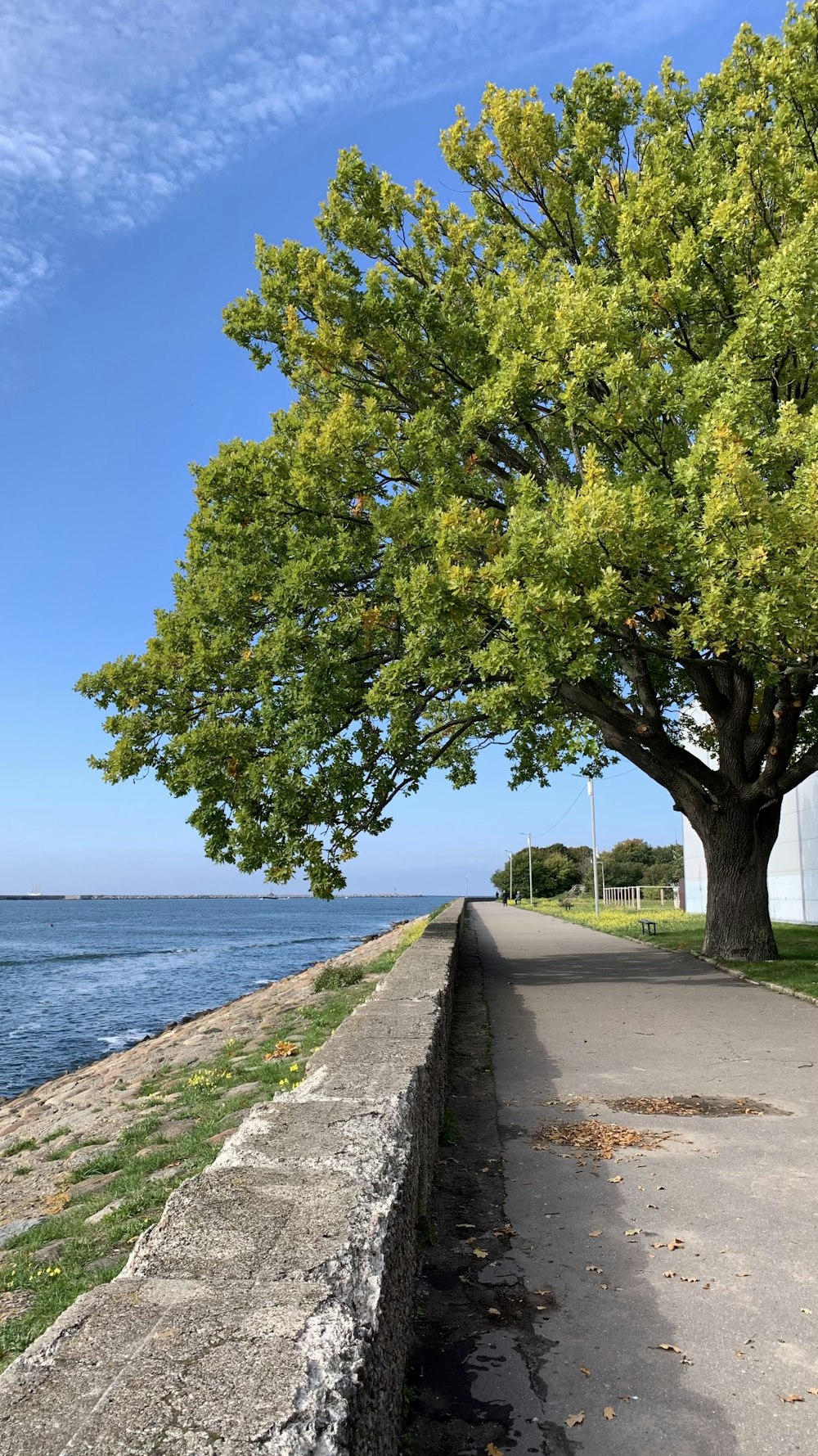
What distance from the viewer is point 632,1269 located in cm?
430

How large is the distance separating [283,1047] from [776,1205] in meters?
7.13

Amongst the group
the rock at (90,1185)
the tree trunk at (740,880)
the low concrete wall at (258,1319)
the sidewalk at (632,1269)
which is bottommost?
the rock at (90,1185)

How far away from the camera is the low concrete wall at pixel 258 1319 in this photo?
1.99 metres

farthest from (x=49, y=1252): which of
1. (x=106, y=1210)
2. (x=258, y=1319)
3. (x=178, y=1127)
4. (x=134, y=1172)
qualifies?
(x=258, y=1319)

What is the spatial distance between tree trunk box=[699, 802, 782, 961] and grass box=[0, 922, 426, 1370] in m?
7.25

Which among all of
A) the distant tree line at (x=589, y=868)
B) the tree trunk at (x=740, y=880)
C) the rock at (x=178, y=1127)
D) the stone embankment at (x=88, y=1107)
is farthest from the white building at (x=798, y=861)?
the distant tree line at (x=589, y=868)

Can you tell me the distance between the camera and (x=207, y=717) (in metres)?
15.7

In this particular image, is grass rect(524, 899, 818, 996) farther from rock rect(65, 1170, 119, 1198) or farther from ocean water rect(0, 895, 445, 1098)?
ocean water rect(0, 895, 445, 1098)

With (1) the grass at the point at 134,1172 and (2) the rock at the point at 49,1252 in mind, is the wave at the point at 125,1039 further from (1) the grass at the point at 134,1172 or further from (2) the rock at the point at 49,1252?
(2) the rock at the point at 49,1252

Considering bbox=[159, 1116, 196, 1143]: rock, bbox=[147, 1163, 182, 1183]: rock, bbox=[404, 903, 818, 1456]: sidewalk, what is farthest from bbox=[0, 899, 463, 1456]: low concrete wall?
Answer: bbox=[159, 1116, 196, 1143]: rock

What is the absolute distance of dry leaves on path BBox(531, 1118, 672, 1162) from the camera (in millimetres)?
6062

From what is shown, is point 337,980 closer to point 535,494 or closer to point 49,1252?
point 535,494

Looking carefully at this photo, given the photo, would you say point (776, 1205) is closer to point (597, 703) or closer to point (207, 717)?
point (597, 703)

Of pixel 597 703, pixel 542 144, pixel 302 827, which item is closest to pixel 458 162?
pixel 542 144
